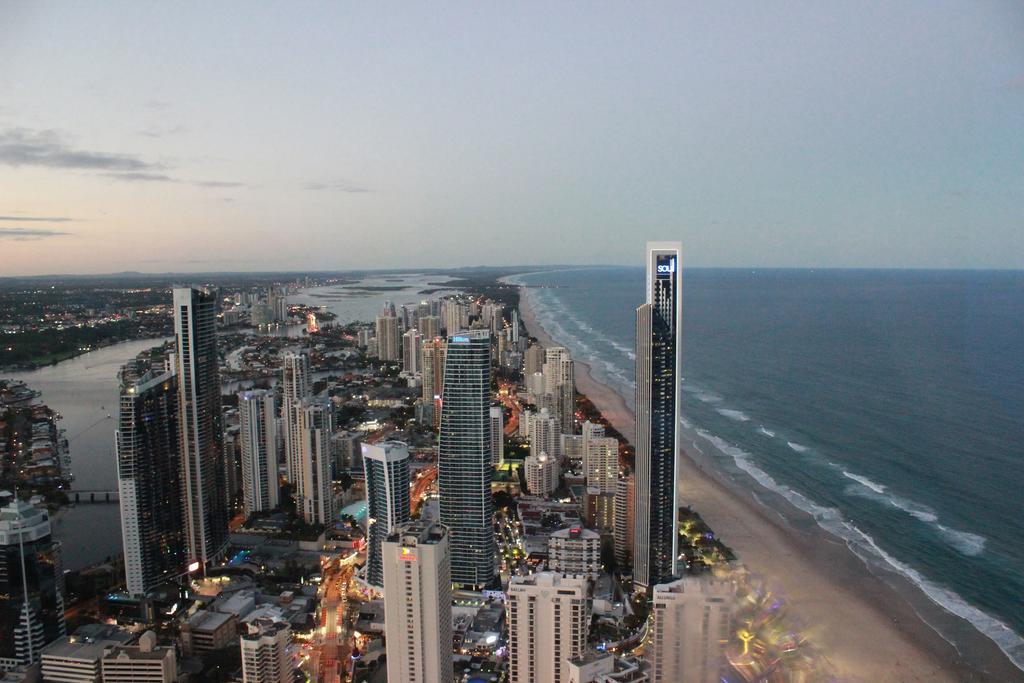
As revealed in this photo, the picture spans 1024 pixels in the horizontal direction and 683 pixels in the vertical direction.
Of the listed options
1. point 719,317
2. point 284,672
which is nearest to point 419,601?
point 284,672

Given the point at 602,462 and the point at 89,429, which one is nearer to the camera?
the point at 602,462

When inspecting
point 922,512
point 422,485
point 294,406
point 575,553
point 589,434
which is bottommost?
point 422,485

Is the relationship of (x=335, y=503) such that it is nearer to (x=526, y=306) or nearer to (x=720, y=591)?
(x=720, y=591)

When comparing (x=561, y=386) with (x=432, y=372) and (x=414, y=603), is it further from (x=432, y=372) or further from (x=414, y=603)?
(x=414, y=603)

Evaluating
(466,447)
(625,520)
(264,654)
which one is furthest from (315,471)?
(264,654)

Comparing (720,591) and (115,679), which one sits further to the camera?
(115,679)

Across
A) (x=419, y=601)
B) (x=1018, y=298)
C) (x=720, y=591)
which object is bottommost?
(x=419, y=601)
